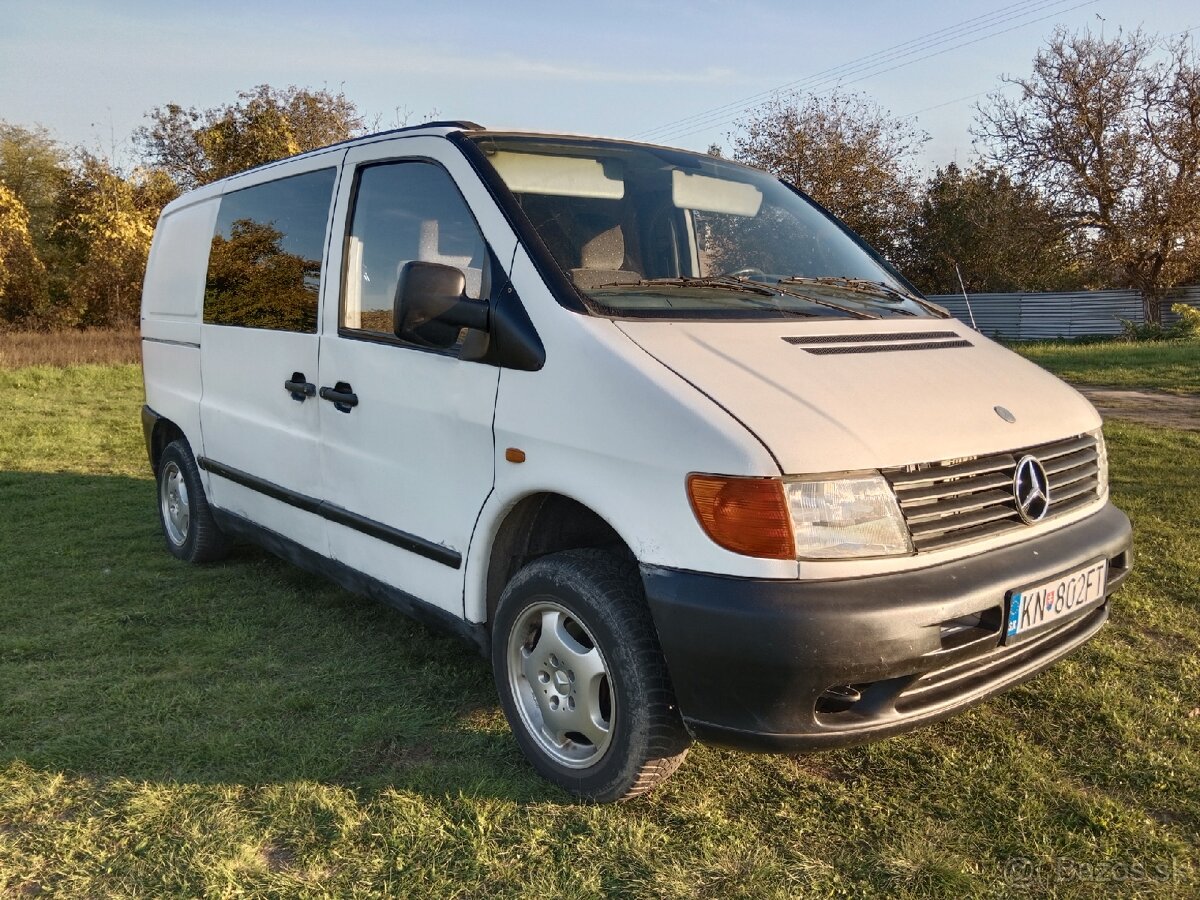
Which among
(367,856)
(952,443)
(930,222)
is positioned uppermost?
(930,222)

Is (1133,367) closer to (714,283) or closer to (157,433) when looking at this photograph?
(714,283)

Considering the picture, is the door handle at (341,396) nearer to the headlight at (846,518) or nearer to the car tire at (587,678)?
the car tire at (587,678)

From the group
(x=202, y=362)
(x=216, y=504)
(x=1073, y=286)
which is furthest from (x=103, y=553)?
(x=1073, y=286)

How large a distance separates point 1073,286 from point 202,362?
31.9 metres

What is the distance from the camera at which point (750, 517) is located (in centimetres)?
229

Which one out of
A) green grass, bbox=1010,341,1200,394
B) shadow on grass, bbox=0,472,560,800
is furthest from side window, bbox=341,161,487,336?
green grass, bbox=1010,341,1200,394

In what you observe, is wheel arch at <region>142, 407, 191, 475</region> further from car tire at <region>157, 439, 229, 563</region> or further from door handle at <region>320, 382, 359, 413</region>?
door handle at <region>320, 382, 359, 413</region>

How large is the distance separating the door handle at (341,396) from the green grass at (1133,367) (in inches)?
394

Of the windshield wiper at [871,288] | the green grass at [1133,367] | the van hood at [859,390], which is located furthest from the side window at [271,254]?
the green grass at [1133,367]

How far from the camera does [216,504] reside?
15.9ft

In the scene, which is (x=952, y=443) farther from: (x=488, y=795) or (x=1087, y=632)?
(x=488, y=795)

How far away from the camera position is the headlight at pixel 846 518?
7.55ft

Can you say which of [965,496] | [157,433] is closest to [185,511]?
[157,433]

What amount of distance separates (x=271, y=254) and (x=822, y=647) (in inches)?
121
